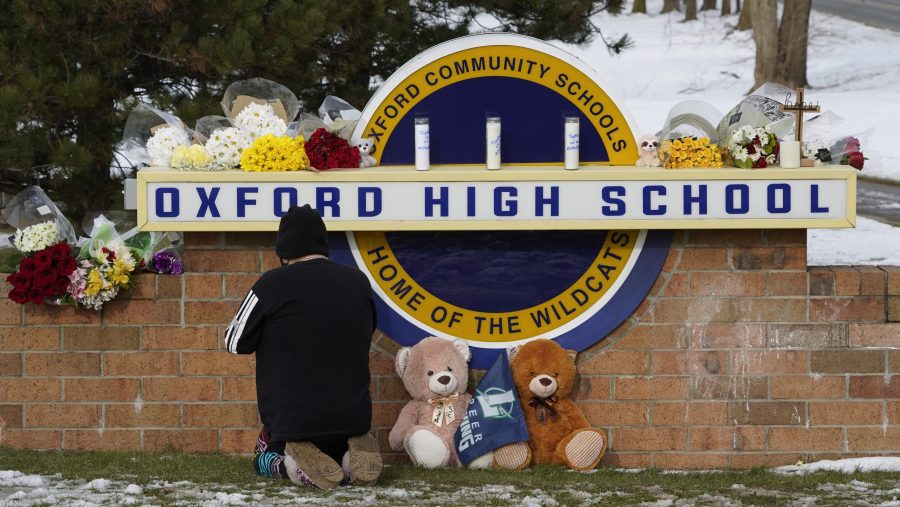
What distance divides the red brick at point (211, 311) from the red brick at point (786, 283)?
101 inches

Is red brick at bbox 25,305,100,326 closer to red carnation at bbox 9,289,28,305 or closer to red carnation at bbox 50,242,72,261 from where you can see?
red carnation at bbox 9,289,28,305

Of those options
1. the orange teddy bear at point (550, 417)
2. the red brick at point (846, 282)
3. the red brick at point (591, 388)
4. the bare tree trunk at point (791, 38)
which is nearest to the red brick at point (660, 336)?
the red brick at point (591, 388)

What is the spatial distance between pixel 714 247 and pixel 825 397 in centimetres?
90

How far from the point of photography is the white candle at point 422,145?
21.8 feet

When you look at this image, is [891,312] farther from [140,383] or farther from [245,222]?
[140,383]

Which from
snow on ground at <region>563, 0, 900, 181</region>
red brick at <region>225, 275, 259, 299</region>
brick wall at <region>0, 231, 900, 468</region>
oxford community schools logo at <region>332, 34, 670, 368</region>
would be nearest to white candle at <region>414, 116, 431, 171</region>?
oxford community schools logo at <region>332, 34, 670, 368</region>

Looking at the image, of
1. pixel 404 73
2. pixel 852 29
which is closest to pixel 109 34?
pixel 404 73

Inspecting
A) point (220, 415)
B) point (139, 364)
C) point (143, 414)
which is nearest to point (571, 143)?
point (220, 415)

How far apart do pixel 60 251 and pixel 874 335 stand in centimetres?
393

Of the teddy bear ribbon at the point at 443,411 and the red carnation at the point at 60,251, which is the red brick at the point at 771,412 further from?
the red carnation at the point at 60,251

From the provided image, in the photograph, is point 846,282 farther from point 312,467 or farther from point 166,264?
point 166,264

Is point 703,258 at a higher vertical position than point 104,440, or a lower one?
higher

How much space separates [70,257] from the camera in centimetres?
677

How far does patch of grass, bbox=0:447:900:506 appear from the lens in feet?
18.9
